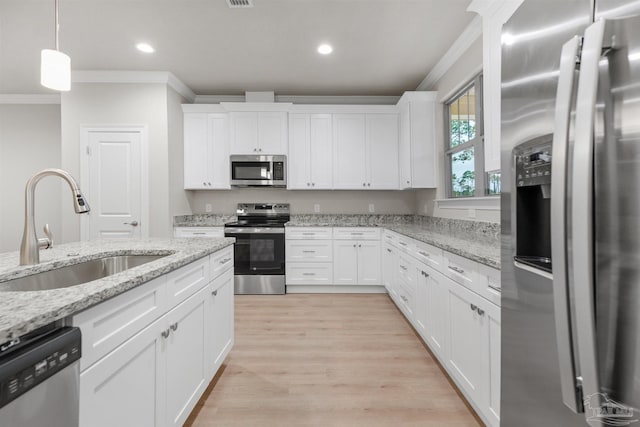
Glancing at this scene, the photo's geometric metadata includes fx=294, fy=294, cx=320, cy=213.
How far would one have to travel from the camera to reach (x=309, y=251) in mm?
3938

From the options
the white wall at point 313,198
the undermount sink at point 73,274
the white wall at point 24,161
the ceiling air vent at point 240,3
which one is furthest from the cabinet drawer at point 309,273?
the white wall at point 24,161

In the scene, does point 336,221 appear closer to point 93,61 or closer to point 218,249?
point 218,249

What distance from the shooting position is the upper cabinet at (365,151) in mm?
4176

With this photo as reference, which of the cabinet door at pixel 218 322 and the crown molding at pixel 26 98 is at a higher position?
the crown molding at pixel 26 98

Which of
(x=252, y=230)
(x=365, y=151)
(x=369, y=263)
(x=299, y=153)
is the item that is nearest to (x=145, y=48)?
(x=299, y=153)

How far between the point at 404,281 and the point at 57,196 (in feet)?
16.8

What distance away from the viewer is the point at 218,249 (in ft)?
6.10

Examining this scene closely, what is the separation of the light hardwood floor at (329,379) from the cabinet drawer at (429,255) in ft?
2.41

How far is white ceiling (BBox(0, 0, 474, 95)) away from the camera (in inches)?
96.8

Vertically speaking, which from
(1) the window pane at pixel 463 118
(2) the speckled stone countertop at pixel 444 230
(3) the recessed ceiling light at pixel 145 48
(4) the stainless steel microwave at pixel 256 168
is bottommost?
(2) the speckled stone countertop at pixel 444 230

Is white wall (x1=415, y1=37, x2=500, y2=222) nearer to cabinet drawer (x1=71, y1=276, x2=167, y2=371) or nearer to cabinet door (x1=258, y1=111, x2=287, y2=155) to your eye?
cabinet door (x1=258, y1=111, x2=287, y2=155)

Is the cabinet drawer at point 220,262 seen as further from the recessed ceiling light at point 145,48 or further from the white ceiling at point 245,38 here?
the recessed ceiling light at point 145,48

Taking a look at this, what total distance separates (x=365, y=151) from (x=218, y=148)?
2.09 meters

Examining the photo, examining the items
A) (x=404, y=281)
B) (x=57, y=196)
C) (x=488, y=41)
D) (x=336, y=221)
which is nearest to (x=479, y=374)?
(x=404, y=281)
